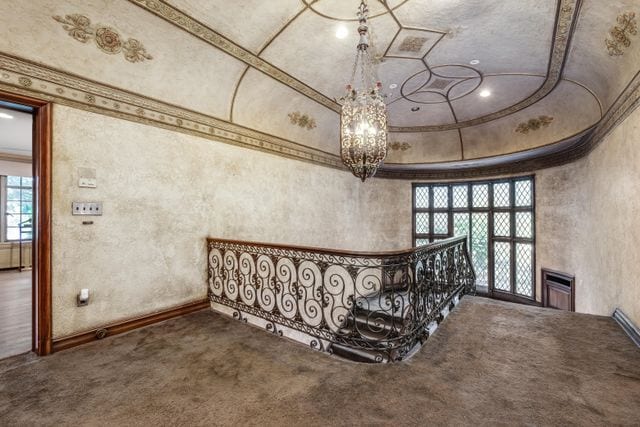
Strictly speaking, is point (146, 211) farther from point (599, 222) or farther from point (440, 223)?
point (440, 223)

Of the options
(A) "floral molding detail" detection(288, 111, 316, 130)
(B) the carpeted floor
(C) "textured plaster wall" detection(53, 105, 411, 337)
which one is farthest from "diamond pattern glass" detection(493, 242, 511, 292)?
(A) "floral molding detail" detection(288, 111, 316, 130)

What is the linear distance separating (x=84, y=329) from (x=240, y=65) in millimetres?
3834

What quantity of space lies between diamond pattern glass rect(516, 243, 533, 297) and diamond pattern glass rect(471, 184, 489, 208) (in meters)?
1.35

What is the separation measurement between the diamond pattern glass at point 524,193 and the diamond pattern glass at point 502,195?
20 centimetres

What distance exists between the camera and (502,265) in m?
7.26

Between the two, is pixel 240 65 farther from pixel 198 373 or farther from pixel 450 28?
pixel 198 373

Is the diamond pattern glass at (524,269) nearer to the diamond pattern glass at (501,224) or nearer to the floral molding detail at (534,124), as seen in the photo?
the diamond pattern glass at (501,224)

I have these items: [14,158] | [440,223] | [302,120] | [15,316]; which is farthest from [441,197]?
[14,158]

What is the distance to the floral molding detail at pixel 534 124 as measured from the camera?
5684 mm

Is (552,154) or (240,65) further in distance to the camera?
(552,154)

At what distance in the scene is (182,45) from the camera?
3.39m

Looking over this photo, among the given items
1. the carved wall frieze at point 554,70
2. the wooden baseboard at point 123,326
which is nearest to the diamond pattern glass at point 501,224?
the carved wall frieze at point 554,70

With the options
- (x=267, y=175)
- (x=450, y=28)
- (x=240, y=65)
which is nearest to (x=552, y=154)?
(x=450, y=28)

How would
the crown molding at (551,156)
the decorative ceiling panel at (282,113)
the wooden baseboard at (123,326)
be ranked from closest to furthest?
the wooden baseboard at (123,326)
the crown molding at (551,156)
the decorative ceiling panel at (282,113)
